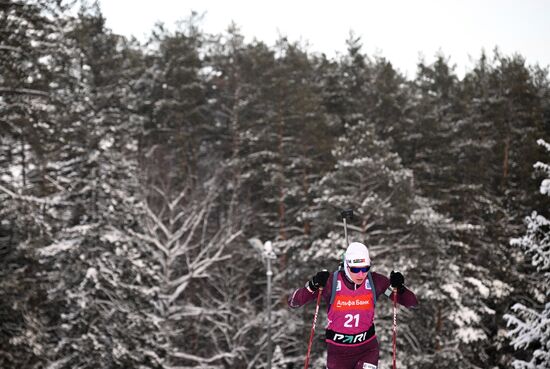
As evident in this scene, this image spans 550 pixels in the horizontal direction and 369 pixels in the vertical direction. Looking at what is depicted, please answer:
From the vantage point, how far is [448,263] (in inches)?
719

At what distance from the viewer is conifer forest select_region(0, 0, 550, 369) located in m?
13.3

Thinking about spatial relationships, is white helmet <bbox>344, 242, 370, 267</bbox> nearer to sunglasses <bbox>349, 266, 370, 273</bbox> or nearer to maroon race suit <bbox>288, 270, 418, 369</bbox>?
sunglasses <bbox>349, 266, 370, 273</bbox>

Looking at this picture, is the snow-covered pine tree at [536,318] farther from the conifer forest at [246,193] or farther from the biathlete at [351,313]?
the biathlete at [351,313]

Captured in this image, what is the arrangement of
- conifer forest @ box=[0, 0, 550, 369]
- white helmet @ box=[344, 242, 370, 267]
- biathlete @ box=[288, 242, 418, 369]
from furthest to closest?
conifer forest @ box=[0, 0, 550, 369] → biathlete @ box=[288, 242, 418, 369] → white helmet @ box=[344, 242, 370, 267]

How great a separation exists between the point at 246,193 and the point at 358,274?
20282 mm

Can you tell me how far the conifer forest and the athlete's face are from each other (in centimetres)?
685

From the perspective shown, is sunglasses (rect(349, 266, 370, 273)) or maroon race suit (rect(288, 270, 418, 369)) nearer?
sunglasses (rect(349, 266, 370, 273))

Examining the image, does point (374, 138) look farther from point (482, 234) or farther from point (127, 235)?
point (127, 235)

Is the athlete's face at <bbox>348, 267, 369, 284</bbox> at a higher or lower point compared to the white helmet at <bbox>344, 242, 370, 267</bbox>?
lower

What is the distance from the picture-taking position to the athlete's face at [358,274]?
17.6 ft

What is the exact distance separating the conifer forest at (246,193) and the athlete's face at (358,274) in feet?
22.5

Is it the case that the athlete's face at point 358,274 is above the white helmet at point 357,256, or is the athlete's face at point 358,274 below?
below

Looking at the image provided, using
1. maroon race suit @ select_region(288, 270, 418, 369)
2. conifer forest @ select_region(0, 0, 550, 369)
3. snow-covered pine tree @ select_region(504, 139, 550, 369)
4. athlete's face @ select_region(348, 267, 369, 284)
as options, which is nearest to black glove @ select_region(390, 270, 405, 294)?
maroon race suit @ select_region(288, 270, 418, 369)

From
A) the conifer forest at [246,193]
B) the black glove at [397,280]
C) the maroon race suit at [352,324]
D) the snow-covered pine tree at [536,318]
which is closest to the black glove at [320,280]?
the maroon race suit at [352,324]
